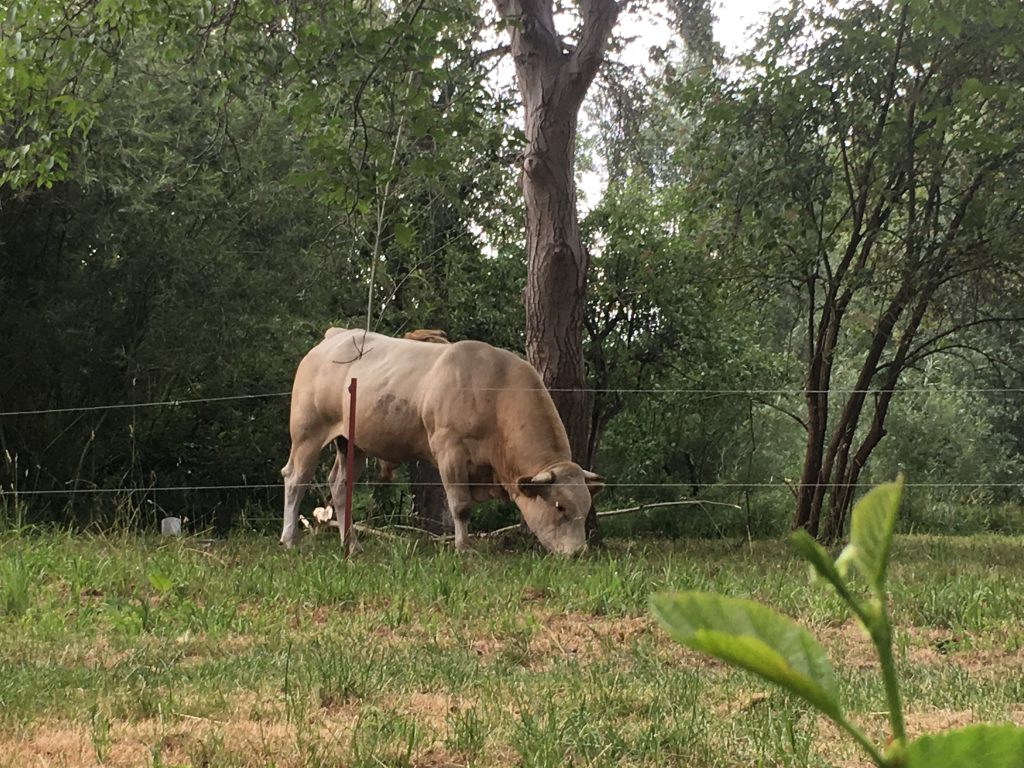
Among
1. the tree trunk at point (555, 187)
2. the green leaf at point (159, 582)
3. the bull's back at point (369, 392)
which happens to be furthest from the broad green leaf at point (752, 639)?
the tree trunk at point (555, 187)

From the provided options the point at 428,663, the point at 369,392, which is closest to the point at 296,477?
the point at 369,392

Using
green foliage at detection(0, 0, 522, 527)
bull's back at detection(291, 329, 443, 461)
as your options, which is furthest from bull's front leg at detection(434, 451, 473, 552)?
green foliage at detection(0, 0, 522, 527)

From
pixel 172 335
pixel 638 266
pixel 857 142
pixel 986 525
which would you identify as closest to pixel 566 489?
pixel 857 142

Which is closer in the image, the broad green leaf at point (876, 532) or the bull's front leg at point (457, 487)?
the broad green leaf at point (876, 532)

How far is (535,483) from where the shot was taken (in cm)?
822

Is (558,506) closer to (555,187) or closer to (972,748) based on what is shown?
(555,187)

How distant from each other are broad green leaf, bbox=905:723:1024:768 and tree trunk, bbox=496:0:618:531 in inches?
359

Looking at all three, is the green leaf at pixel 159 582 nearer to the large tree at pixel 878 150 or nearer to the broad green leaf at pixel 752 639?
the broad green leaf at pixel 752 639

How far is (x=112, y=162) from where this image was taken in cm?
1145

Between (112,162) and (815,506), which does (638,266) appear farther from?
(112,162)

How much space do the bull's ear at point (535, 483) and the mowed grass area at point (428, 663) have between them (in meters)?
0.94

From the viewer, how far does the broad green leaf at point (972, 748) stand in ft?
1.08

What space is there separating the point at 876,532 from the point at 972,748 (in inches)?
2.9

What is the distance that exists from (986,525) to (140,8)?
1797cm
